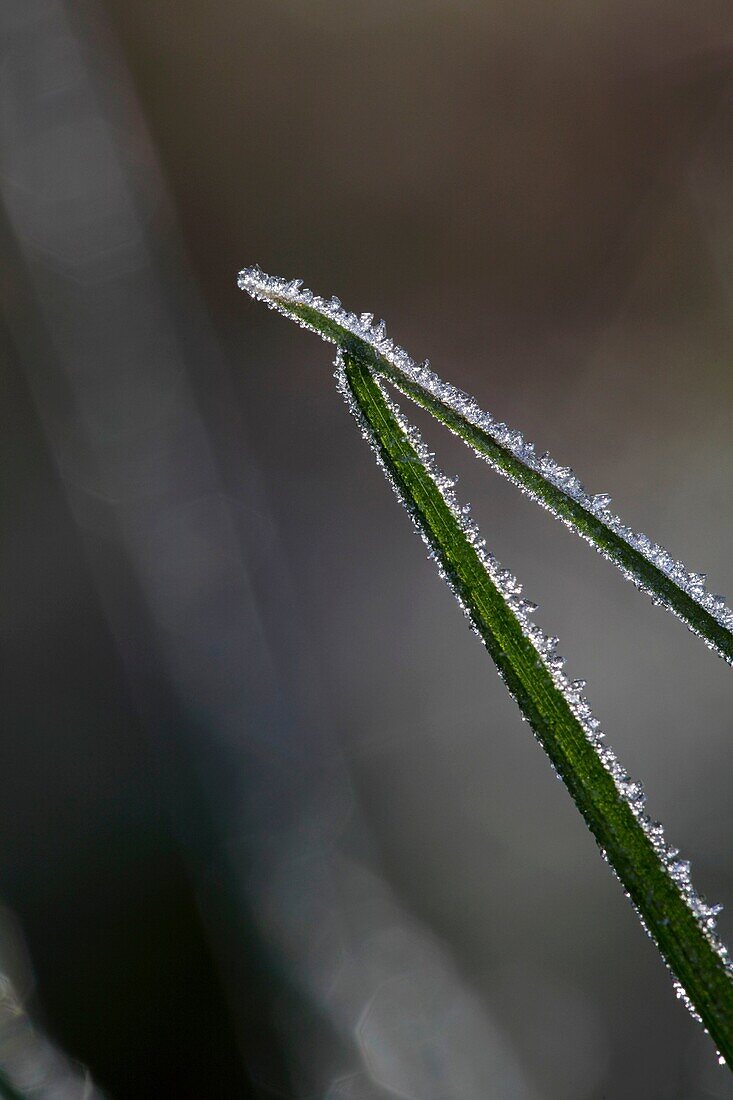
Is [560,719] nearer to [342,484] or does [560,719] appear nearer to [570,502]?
[570,502]

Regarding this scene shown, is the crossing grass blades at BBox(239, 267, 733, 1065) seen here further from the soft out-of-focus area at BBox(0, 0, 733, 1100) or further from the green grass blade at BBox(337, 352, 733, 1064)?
the soft out-of-focus area at BBox(0, 0, 733, 1100)

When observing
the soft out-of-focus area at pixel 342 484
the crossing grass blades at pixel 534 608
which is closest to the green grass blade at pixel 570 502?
the crossing grass blades at pixel 534 608

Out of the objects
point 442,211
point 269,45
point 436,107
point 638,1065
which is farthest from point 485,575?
point 269,45

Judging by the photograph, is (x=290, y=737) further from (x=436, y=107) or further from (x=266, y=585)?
(x=436, y=107)

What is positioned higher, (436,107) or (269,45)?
(269,45)

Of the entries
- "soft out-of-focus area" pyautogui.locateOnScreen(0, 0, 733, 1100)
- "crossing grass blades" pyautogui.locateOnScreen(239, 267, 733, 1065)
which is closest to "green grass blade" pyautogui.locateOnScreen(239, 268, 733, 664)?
"crossing grass blades" pyautogui.locateOnScreen(239, 267, 733, 1065)

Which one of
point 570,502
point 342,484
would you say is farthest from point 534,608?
point 342,484
